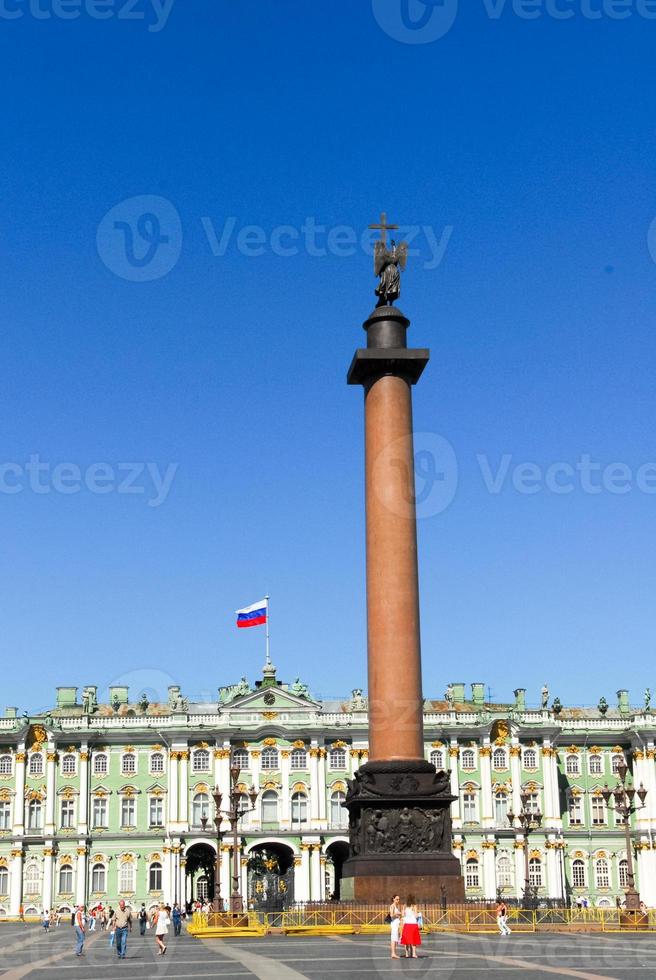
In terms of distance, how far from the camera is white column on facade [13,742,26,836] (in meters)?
85.9

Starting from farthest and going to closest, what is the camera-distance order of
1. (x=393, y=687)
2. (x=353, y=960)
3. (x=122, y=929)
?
(x=393, y=687) < (x=122, y=929) < (x=353, y=960)

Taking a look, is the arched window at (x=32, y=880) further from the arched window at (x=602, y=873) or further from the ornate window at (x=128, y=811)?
the arched window at (x=602, y=873)

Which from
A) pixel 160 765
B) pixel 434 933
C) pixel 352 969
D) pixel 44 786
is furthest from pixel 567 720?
pixel 352 969

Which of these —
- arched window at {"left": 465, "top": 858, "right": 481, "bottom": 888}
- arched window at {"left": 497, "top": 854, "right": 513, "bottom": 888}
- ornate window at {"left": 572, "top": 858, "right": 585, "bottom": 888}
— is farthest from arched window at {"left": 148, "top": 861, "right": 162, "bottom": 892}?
ornate window at {"left": 572, "top": 858, "right": 585, "bottom": 888}

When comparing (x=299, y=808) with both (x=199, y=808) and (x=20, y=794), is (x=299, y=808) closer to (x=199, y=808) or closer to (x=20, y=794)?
(x=199, y=808)

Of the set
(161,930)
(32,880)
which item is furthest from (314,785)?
(161,930)

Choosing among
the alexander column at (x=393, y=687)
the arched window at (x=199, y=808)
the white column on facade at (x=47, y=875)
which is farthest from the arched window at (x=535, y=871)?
the alexander column at (x=393, y=687)

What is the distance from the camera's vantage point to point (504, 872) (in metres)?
86.5

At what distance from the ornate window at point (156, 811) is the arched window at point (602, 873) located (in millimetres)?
28803

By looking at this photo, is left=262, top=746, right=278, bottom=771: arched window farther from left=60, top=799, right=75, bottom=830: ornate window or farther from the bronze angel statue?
the bronze angel statue

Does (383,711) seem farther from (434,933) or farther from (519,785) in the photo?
(519,785)

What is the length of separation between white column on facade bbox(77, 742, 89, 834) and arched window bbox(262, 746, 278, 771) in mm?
11509

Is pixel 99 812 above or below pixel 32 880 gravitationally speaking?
above

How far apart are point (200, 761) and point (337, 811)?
9.41 metres
